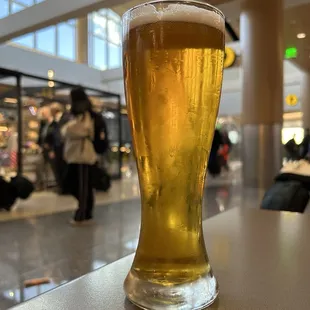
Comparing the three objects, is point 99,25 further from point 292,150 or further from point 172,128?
point 172,128

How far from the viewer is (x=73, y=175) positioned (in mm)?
4484

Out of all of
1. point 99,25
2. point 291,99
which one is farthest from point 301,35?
point 99,25

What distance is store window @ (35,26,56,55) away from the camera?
45.7 ft

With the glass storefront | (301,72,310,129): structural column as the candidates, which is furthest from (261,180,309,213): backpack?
(301,72,310,129): structural column

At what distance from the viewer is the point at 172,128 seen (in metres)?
0.53

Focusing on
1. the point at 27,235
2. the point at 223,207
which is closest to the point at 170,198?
the point at 27,235

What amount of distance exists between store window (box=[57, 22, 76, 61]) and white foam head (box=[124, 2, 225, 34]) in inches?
611

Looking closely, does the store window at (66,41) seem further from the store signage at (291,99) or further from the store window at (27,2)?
the store signage at (291,99)

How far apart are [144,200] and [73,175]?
4043mm

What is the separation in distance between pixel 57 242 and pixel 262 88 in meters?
4.91

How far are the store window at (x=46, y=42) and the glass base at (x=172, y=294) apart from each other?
568 inches

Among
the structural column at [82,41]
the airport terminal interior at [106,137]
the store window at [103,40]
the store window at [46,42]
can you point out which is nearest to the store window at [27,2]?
the airport terminal interior at [106,137]

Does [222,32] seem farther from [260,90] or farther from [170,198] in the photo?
[260,90]

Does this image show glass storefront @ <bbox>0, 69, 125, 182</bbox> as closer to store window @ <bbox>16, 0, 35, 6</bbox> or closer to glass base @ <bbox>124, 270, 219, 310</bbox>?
store window @ <bbox>16, 0, 35, 6</bbox>
